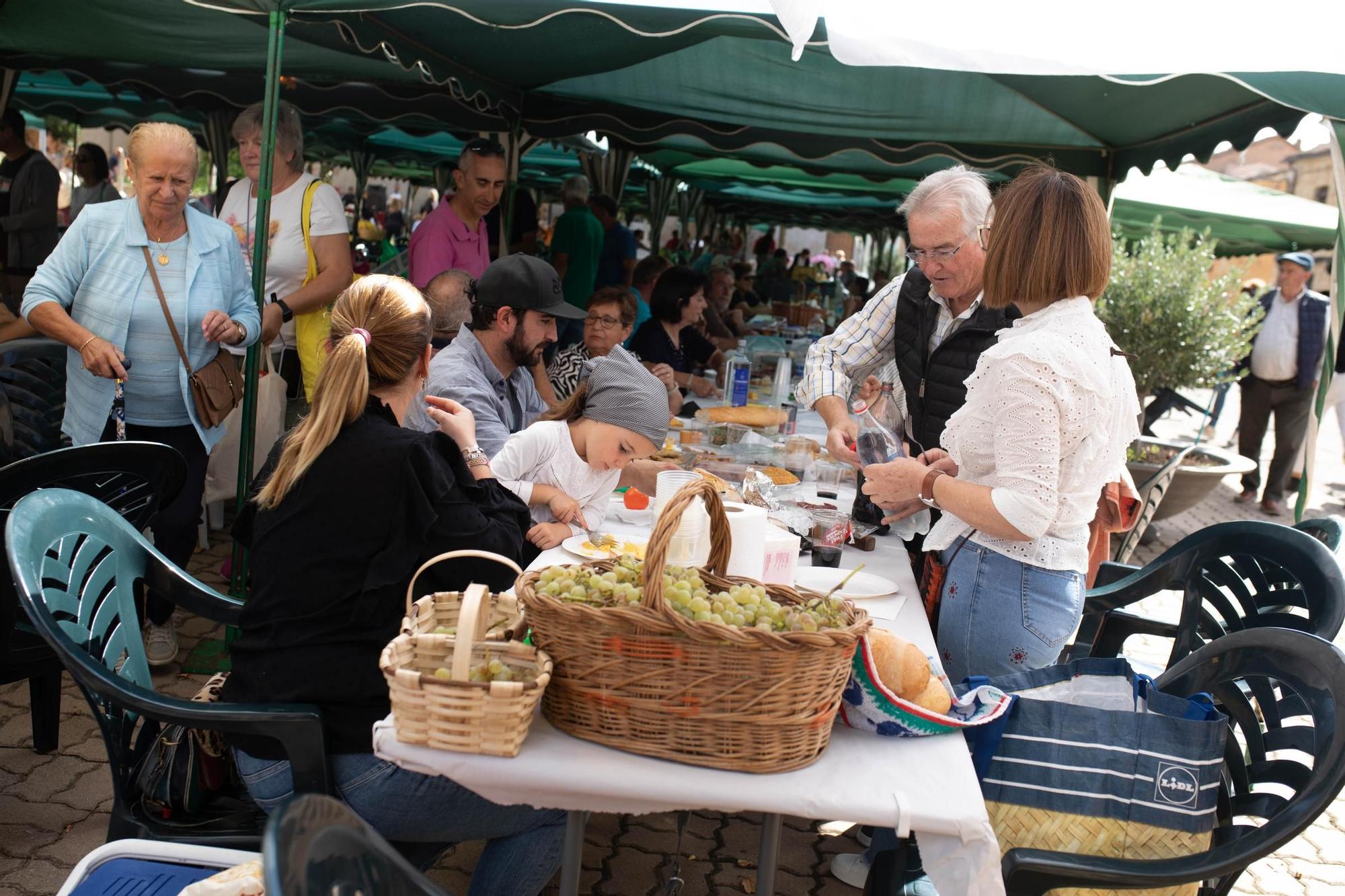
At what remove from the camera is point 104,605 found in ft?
6.84

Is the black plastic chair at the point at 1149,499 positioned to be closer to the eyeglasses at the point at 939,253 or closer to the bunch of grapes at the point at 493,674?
the eyeglasses at the point at 939,253

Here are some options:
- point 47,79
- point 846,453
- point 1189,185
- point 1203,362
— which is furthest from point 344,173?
point 846,453

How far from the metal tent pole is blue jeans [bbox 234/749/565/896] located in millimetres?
2077

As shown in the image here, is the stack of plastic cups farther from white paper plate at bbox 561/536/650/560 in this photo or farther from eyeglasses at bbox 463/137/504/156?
eyeglasses at bbox 463/137/504/156

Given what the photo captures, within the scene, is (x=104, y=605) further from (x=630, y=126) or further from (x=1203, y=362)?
(x=1203, y=362)

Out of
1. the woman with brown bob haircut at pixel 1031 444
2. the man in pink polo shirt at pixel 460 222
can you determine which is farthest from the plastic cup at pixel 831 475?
the man in pink polo shirt at pixel 460 222

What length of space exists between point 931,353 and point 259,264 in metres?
2.40

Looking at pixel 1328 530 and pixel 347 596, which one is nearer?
pixel 347 596

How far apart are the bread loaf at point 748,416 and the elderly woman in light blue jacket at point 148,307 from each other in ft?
6.37

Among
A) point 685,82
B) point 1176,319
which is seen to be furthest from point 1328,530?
point 1176,319

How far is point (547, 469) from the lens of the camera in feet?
9.45

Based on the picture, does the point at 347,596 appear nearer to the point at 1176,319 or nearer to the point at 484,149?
the point at 484,149

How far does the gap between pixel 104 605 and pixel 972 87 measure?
218 inches

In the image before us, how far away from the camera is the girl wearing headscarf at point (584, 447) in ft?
9.14
